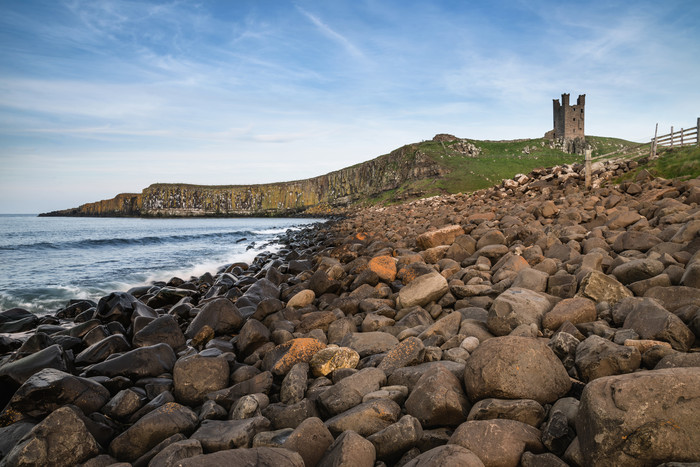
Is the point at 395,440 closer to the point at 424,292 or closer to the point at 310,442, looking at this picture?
the point at 310,442

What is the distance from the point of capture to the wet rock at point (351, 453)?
97.4 inches

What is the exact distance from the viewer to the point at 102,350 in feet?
18.5

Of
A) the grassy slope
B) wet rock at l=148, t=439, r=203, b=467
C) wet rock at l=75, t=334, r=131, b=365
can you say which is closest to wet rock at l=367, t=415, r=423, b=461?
wet rock at l=148, t=439, r=203, b=467

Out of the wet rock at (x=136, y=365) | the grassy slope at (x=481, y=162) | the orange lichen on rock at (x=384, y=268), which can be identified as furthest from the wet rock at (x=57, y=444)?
the grassy slope at (x=481, y=162)

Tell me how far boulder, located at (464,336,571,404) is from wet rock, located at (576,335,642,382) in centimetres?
18

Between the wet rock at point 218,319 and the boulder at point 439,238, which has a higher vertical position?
the boulder at point 439,238

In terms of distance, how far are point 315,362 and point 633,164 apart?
16.8m

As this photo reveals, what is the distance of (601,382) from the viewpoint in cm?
231

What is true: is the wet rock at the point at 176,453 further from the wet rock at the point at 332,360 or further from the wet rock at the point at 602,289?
the wet rock at the point at 602,289

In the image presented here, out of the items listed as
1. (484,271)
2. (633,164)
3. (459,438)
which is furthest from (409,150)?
(459,438)

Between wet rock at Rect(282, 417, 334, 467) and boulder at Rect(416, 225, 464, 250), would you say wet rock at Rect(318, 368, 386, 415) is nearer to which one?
wet rock at Rect(282, 417, 334, 467)

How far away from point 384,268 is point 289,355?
3.88 m

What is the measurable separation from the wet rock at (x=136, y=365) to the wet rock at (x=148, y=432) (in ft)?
5.02

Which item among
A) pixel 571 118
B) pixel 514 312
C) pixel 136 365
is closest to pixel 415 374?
pixel 514 312
